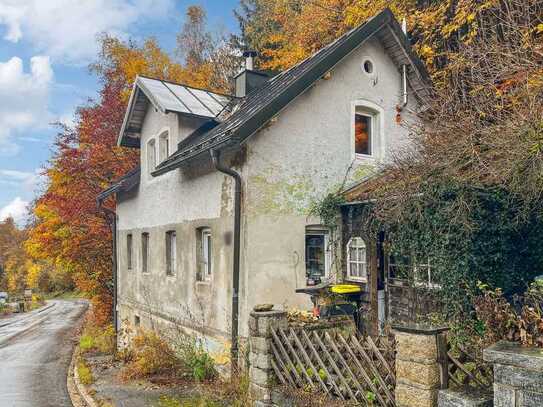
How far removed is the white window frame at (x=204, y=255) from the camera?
1093cm

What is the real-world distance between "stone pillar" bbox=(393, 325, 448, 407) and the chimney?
32.9 feet

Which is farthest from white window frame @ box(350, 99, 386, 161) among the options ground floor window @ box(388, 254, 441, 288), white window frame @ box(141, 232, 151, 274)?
white window frame @ box(141, 232, 151, 274)

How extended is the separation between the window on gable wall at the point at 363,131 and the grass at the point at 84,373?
28.5 ft

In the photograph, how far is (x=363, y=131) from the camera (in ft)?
37.9

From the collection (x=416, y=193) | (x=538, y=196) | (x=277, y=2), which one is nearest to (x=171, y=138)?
(x=416, y=193)

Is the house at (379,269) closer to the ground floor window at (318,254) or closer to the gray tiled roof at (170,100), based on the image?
the ground floor window at (318,254)

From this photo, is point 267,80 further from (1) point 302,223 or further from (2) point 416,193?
(2) point 416,193

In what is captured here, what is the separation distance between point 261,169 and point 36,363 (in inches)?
503

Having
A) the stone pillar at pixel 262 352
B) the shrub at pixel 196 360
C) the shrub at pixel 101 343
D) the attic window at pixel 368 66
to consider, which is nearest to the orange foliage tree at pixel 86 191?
the shrub at pixel 101 343

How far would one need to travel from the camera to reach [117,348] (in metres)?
15.9

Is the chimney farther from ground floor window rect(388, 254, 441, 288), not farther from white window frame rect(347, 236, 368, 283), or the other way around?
ground floor window rect(388, 254, 441, 288)

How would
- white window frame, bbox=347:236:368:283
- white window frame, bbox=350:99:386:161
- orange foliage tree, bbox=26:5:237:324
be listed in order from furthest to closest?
1. orange foliage tree, bbox=26:5:237:324
2. white window frame, bbox=350:99:386:161
3. white window frame, bbox=347:236:368:283

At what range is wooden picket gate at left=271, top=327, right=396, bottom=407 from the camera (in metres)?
5.46

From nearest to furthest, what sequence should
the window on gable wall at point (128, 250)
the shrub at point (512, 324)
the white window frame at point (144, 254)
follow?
1. the shrub at point (512, 324)
2. the white window frame at point (144, 254)
3. the window on gable wall at point (128, 250)
